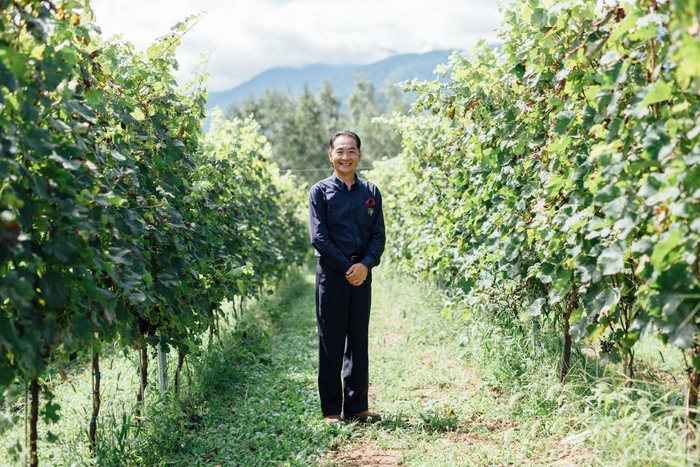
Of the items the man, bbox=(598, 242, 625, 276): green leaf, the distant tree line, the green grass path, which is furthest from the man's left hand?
the distant tree line

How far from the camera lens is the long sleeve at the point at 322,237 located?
13.8 ft

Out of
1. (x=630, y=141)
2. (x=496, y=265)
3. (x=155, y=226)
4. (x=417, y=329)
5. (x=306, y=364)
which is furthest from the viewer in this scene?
(x=417, y=329)

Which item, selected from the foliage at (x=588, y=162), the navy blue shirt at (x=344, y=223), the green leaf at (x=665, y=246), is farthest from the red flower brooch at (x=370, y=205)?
the green leaf at (x=665, y=246)

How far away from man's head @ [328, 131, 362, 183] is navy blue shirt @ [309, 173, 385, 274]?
75 millimetres

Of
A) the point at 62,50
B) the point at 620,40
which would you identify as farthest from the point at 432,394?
the point at 62,50

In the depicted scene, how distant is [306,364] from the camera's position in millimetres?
6227

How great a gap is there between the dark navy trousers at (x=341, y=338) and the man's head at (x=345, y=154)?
0.65 m

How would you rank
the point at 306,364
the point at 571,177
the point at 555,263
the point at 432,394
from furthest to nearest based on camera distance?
the point at 306,364
the point at 432,394
the point at 555,263
the point at 571,177

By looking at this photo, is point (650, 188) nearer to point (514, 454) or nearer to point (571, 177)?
point (571, 177)

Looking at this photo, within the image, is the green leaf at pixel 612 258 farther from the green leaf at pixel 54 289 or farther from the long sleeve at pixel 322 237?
the green leaf at pixel 54 289

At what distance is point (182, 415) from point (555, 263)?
2.69 metres

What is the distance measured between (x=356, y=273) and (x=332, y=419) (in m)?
1.03

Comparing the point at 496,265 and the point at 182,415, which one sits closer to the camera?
the point at 182,415

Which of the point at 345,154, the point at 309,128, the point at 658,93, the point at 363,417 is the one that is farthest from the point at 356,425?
the point at 309,128
